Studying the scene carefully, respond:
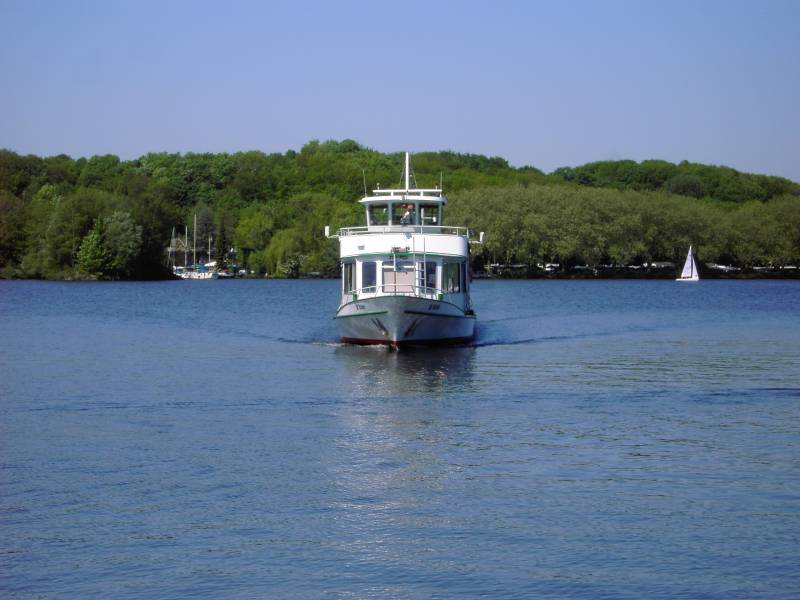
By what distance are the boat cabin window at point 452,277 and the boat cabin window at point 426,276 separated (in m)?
0.64

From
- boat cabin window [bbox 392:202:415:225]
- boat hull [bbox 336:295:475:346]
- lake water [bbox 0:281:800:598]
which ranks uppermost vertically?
boat cabin window [bbox 392:202:415:225]

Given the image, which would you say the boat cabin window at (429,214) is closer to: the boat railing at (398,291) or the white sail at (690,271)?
the boat railing at (398,291)

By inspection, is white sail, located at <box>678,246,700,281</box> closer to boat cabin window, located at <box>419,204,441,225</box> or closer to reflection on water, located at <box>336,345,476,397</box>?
boat cabin window, located at <box>419,204,441,225</box>

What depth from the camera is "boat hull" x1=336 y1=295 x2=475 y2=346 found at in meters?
42.0

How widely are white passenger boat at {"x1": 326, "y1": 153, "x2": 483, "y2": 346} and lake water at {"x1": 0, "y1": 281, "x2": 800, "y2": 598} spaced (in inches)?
50.8

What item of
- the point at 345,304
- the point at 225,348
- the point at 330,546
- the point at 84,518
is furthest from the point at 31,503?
the point at 225,348

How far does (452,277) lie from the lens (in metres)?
46.2

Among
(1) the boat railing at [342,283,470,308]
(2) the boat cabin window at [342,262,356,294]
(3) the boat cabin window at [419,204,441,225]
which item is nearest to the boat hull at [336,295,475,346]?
(1) the boat railing at [342,283,470,308]

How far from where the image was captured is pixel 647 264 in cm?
16538

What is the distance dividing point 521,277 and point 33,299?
270 ft

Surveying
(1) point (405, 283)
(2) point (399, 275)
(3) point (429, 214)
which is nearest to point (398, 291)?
(1) point (405, 283)

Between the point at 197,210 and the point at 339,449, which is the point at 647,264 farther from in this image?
the point at 339,449

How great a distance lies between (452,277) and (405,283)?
306cm

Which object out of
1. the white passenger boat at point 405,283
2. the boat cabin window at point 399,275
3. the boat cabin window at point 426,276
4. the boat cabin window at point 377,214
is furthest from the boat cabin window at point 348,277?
the boat cabin window at point 426,276
